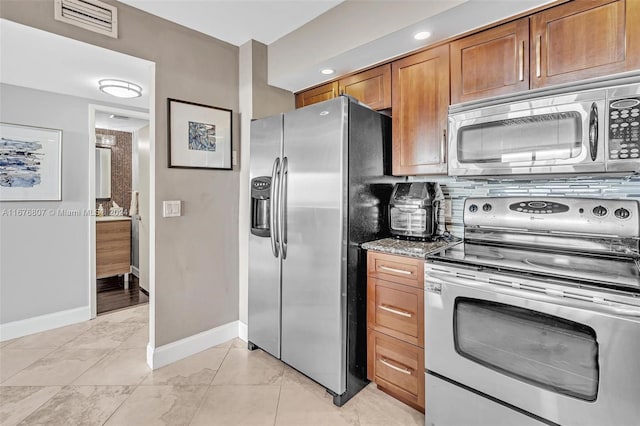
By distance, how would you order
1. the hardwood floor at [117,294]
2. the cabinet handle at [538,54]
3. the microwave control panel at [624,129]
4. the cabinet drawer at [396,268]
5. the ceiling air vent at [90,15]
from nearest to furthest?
the microwave control panel at [624,129], the cabinet handle at [538,54], the cabinet drawer at [396,268], the ceiling air vent at [90,15], the hardwood floor at [117,294]

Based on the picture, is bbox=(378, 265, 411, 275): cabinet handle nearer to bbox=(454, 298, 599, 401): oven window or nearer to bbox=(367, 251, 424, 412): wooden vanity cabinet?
bbox=(367, 251, 424, 412): wooden vanity cabinet

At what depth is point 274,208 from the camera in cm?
231

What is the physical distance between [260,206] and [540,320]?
6.35 ft

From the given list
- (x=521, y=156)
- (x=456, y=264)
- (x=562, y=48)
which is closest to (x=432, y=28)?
(x=562, y=48)

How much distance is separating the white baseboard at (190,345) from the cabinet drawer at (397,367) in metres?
1.38

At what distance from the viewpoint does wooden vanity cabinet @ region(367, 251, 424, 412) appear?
5.91ft

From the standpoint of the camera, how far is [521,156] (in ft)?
5.44

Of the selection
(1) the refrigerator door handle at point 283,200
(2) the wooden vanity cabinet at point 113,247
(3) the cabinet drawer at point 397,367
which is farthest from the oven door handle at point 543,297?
(2) the wooden vanity cabinet at point 113,247

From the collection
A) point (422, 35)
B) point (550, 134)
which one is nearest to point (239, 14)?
point (422, 35)

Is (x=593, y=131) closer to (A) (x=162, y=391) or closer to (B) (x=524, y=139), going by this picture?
(B) (x=524, y=139)

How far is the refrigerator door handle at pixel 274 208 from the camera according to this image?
2307mm

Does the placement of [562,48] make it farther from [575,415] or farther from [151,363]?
[151,363]

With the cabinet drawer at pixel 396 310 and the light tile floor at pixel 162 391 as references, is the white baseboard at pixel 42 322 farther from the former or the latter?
the cabinet drawer at pixel 396 310

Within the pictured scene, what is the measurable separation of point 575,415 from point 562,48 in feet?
5.46
